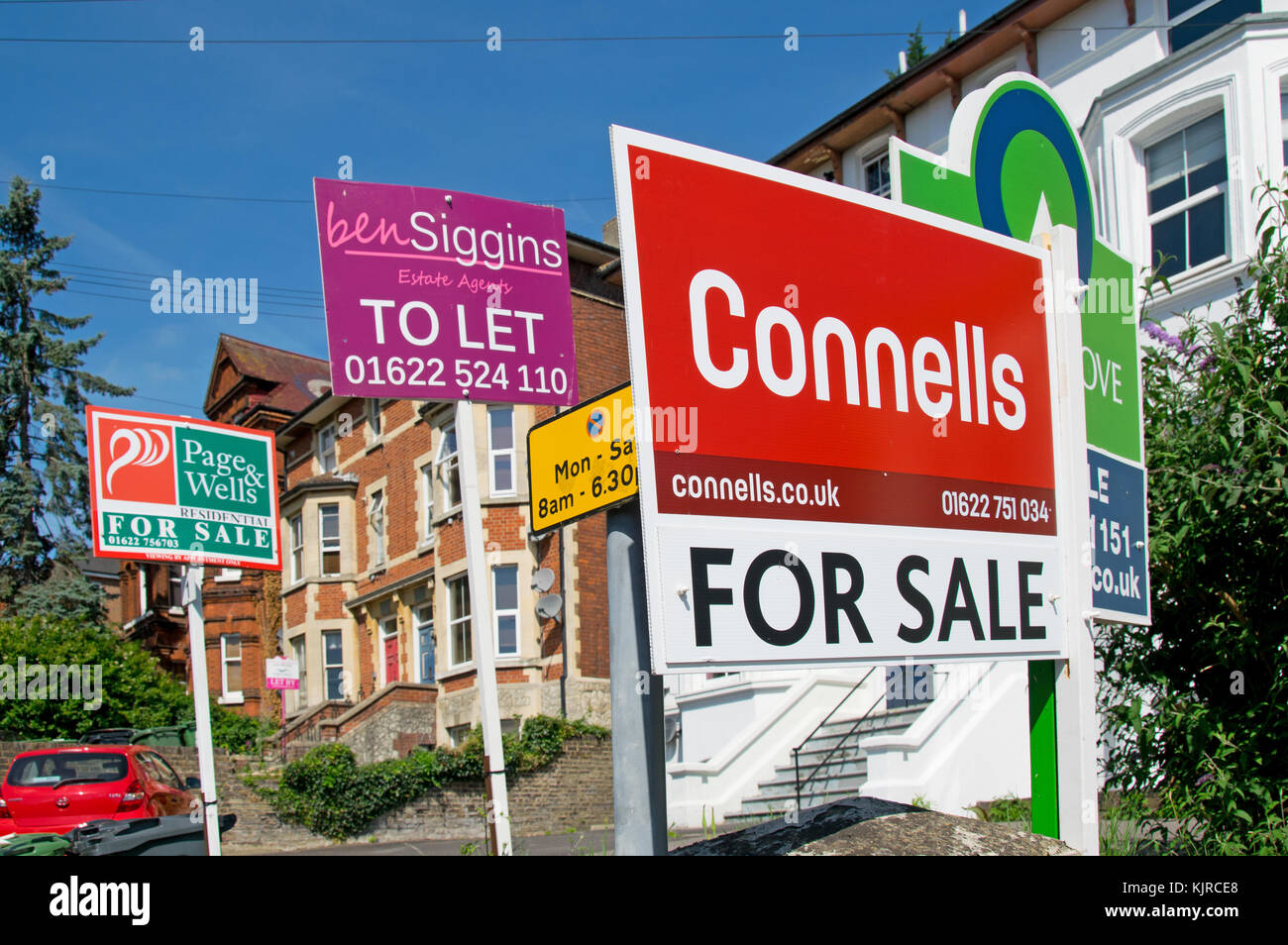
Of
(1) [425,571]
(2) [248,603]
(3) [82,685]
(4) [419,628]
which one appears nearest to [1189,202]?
(1) [425,571]

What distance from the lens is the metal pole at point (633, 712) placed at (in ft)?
10.7

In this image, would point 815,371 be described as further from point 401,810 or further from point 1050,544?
point 401,810

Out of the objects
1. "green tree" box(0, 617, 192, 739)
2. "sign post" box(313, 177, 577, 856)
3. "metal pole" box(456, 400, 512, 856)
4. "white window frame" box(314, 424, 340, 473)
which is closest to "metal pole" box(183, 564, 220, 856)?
"metal pole" box(456, 400, 512, 856)

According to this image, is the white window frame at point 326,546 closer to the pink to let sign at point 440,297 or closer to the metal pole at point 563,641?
the metal pole at point 563,641

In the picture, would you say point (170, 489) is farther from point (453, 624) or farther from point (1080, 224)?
point (453, 624)

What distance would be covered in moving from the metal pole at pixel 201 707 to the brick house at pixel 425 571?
476 inches

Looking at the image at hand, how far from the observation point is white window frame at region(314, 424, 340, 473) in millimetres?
38406

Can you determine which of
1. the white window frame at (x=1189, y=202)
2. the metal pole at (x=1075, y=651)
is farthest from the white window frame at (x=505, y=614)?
the metal pole at (x=1075, y=651)

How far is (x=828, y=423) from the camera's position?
140 inches

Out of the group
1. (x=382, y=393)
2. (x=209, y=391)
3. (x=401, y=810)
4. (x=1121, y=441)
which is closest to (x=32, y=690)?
(x=401, y=810)

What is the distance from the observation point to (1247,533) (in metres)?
5.48

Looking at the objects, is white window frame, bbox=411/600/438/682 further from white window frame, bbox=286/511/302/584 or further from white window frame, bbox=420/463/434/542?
white window frame, bbox=286/511/302/584
